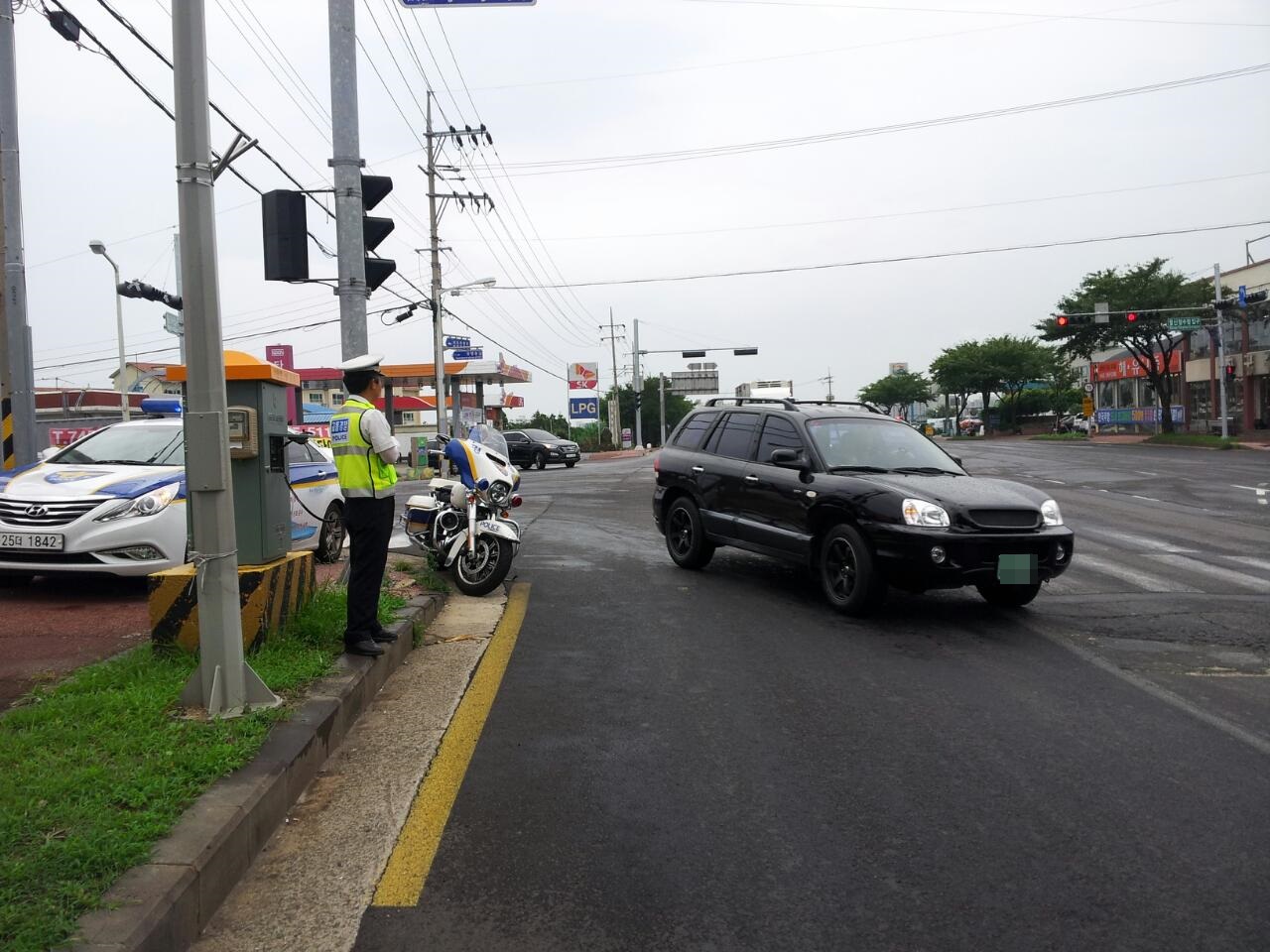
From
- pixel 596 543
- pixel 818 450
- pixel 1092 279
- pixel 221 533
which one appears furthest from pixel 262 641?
pixel 1092 279

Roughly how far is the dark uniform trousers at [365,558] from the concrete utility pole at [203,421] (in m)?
1.21

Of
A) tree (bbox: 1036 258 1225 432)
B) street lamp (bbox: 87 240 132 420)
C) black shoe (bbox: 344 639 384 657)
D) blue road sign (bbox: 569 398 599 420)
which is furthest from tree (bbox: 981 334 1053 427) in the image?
black shoe (bbox: 344 639 384 657)

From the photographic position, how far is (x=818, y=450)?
854cm

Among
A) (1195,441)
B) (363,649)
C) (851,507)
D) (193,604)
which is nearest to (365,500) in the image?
(363,649)

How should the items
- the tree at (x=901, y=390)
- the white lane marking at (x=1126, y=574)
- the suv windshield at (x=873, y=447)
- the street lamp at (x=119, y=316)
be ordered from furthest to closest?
the tree at (x=901, y=390)
the street lamp at (x=119, y=316)
the white lane marking at (x=1126, y=574)
the suv windshield at (x=873, y=447)

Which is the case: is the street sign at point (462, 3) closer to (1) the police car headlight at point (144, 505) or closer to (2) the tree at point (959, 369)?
(1) the police car headlight at point (144, 505)

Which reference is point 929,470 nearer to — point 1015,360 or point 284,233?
point 284,233

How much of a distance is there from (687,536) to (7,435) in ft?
27.2

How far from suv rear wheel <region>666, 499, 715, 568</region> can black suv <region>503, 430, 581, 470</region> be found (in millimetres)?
27642

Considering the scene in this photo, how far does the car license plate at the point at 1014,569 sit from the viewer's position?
23.7 feet

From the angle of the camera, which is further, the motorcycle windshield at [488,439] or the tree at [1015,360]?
the tree at [1015,360]

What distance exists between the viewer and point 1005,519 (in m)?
7.40

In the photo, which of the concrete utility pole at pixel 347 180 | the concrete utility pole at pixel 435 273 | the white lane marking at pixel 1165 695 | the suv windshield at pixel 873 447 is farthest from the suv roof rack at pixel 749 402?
the concrete utility pole at pixel 435 273

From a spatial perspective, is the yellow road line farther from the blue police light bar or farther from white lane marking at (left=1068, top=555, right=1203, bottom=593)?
the blue police light bar
